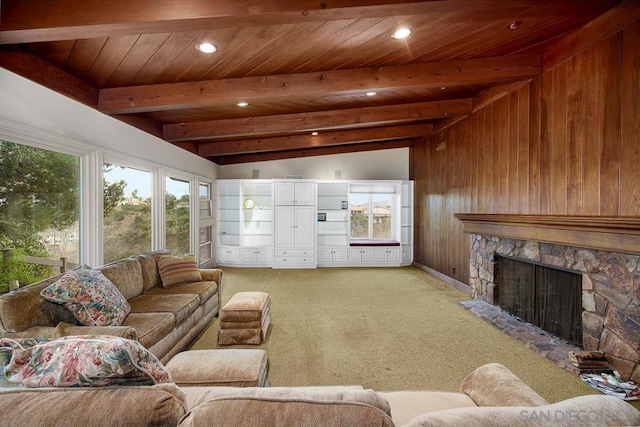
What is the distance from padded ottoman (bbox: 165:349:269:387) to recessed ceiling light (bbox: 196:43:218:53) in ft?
7.94

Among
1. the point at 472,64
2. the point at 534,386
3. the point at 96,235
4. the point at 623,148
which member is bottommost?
the point at 534,386

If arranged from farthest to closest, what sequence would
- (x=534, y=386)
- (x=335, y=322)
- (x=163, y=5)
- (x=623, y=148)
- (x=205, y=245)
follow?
1. (x=205, y=245)
2. (x=335, y=322)
3. (x=623, y=148)
4. (x=534, y=386)
5. (x=163, y=5)

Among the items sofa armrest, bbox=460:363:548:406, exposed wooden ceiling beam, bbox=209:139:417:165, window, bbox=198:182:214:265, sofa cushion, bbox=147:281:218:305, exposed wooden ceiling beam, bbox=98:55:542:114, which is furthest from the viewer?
exposed wooden ceiling beam, bbox=209:139:417:165

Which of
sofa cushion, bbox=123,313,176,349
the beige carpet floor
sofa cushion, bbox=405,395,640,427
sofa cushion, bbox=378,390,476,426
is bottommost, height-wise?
the beige carpet floor

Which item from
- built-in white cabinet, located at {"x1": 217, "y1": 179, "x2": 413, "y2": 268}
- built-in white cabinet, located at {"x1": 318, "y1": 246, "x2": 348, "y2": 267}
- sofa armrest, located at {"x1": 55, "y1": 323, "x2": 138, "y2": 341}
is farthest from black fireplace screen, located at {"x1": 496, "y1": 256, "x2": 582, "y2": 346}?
sofa armrest, located at {"x1": 55, "y1": 323, "x2": 138, "y2": 341}

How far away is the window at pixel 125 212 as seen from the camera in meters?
3.75

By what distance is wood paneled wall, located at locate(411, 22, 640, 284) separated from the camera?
8.39 feet

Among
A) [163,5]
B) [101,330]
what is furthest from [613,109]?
[101,330]

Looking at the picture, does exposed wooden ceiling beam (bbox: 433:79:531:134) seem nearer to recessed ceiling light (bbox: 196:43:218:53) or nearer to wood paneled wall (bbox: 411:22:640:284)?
wood paneled wall (bbox: 411:22:640:284)

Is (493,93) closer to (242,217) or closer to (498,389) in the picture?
(498,389)

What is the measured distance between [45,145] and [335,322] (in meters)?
3.40

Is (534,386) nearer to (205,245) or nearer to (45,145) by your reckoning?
(45,145)

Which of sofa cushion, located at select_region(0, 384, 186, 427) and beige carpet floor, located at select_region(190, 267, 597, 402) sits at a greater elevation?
sofa cushion, located at select_region(0, 384, 186, 427)

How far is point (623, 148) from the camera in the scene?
2.56 meters
